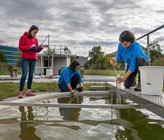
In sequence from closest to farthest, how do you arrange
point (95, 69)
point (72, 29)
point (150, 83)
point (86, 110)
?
1. point (150, 83)
2. point (86, 110)
3. point (72, 29)
4. point (95, 69)

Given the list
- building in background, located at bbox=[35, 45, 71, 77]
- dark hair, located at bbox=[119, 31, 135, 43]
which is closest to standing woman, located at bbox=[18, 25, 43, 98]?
dark hair, located at bbox=[119, 31, 135, 43]

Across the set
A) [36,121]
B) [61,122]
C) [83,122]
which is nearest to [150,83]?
[83,122]

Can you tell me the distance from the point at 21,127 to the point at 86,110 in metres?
1.26

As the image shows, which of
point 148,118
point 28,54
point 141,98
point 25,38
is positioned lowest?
point 148,118

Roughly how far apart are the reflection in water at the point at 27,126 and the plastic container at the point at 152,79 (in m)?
1.59

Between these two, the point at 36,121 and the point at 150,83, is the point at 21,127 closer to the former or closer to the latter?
the point at 36,121

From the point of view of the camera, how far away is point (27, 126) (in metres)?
2.60

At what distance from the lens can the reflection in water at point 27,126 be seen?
222 centimetres

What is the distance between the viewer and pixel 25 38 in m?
4.50

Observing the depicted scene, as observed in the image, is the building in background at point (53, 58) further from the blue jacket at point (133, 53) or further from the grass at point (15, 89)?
the blue jacket at point (133, 53)

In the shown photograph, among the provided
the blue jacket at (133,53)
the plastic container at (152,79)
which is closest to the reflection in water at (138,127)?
the plastic container at (152,79)

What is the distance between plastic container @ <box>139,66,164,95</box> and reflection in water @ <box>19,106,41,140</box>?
159cm

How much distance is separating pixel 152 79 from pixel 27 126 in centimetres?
173

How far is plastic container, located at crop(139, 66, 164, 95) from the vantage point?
3037 millimetres
